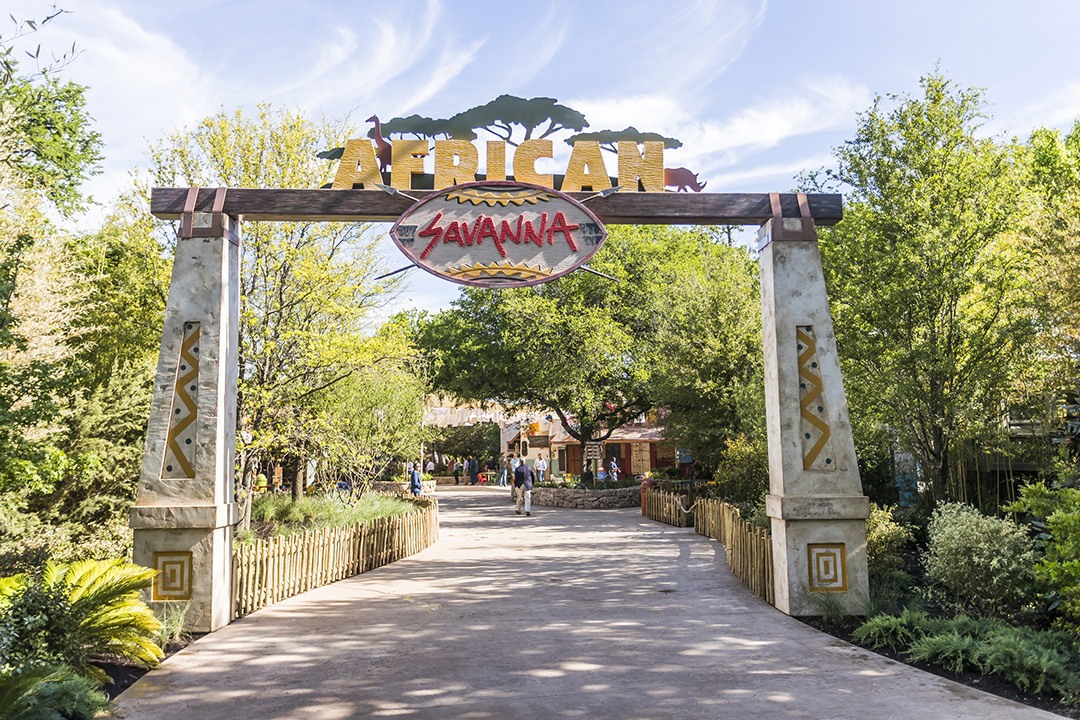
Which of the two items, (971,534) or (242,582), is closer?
(971,534)

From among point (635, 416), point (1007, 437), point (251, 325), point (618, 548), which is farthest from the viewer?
point (635, 416)

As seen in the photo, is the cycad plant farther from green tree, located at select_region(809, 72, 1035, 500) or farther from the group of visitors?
the group of visitors

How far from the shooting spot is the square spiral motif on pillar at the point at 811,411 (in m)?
8.05

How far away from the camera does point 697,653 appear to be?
650 centimetres

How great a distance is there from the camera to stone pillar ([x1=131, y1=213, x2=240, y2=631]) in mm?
7516

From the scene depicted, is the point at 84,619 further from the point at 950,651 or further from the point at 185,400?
the point at 950,651

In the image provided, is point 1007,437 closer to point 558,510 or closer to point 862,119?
point 862,119

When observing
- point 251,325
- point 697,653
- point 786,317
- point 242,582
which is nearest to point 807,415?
point 786,317

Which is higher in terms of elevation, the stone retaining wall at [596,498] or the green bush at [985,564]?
the green bush at [985,564]

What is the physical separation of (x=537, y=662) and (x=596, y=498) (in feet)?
64.5

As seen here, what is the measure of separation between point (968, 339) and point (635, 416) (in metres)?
20.6

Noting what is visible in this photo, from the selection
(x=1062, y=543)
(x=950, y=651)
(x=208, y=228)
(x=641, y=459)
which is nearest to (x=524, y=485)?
(x=208, y=228)

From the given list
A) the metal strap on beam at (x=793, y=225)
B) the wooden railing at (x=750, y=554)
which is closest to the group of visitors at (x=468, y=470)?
the wooden railing at (x=750, y=554)

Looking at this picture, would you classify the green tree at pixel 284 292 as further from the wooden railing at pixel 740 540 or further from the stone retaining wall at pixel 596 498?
the stone retaining wall at pixel 596 498
